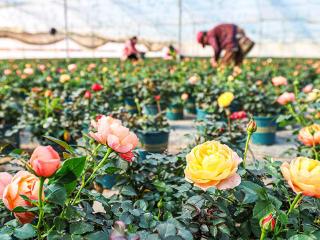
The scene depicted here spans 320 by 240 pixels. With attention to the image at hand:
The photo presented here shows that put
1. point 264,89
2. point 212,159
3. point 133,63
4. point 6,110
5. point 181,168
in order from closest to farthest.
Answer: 1. point 212,159
2. point 181,168
3. point 6,110
4. point 264,89
5. point 133,63

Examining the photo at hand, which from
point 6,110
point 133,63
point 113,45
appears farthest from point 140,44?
point 6,110

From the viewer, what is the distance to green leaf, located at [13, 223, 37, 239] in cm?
73

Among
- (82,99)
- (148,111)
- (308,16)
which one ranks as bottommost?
(148,111)

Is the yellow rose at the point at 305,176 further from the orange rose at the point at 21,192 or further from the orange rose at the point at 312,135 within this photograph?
the orange rose at the point at 312,135

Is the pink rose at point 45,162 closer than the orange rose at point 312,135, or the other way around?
the pink rose at point 45,162

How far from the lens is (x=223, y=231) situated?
2.89ft

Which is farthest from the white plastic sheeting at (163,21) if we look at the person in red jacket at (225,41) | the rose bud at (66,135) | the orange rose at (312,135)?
the orange rose at (312,135)

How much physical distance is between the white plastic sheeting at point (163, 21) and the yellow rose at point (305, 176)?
17.2m

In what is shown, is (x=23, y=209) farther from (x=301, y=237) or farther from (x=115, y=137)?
(x=301, y=237)

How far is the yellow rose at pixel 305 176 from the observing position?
0.76 metres

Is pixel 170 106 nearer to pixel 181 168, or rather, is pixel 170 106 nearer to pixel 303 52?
pixel 181 168

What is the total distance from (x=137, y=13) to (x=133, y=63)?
13.2 meters

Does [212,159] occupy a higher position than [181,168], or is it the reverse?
[212,159]

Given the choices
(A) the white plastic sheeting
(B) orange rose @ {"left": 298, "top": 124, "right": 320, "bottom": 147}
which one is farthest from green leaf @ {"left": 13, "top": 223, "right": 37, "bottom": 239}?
(A) the white plastic sheeting
